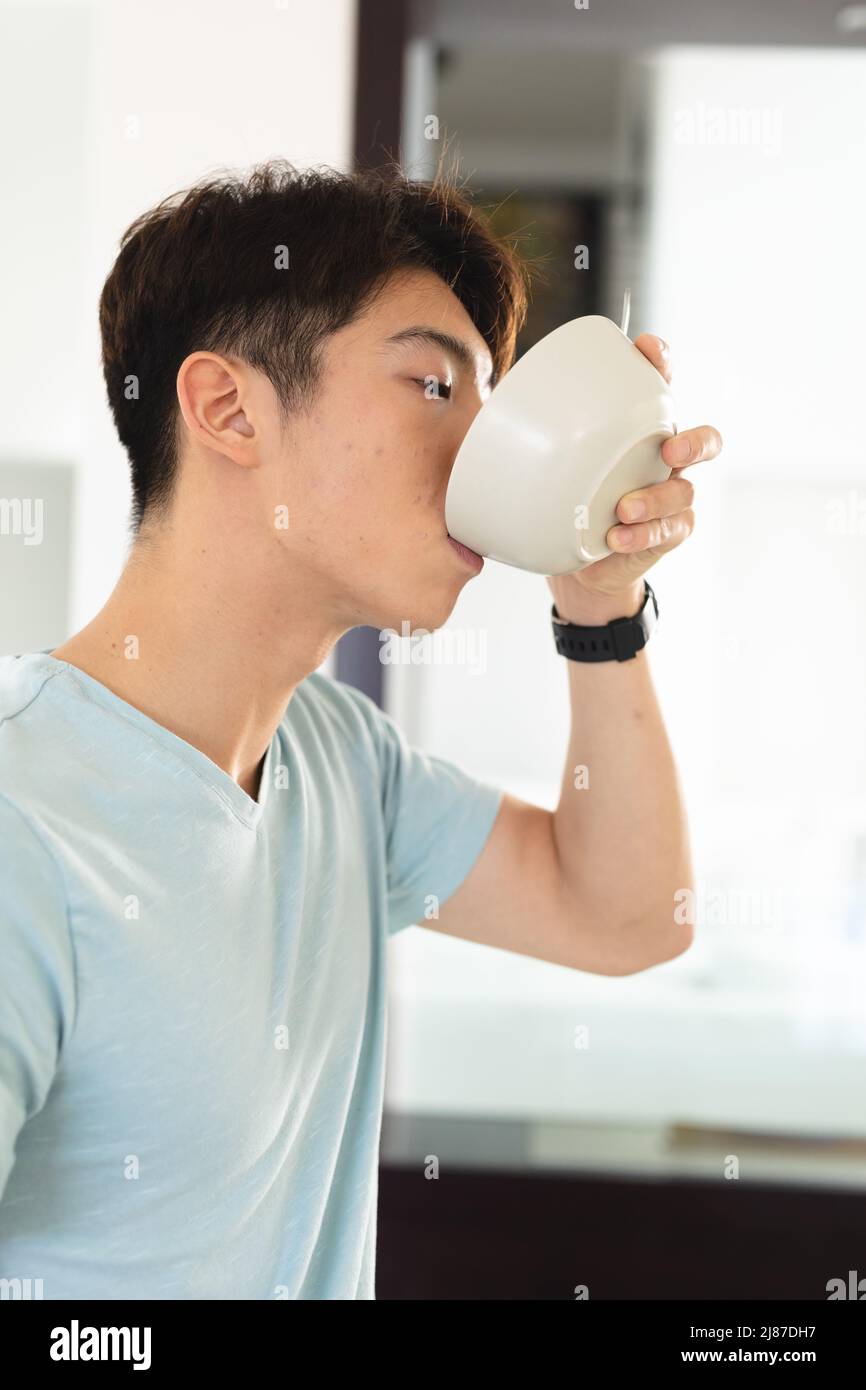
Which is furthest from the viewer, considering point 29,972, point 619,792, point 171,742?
point 619,792

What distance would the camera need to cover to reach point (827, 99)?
1754mm

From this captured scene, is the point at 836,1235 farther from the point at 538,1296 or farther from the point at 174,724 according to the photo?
the point at 174,724

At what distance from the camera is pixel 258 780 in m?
0.95

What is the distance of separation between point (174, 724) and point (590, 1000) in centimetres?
115

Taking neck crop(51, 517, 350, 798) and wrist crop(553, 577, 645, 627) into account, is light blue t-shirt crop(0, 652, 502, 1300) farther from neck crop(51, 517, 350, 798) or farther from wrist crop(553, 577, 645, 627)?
wrist crop(553, 577, 645, 627)

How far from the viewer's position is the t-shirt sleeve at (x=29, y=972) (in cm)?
68

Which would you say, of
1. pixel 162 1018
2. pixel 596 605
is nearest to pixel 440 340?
pixel 596 605

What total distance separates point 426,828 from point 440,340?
0.41 m

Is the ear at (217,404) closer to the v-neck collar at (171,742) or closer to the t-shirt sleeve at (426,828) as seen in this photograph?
the v-neck collar at (171,742)

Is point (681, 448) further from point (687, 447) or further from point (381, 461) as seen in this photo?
point (381, 461)

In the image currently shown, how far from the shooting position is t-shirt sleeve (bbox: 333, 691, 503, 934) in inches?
42.8

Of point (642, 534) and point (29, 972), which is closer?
point (29, 972)

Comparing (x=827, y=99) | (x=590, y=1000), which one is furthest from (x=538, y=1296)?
(x=827, y=99)
